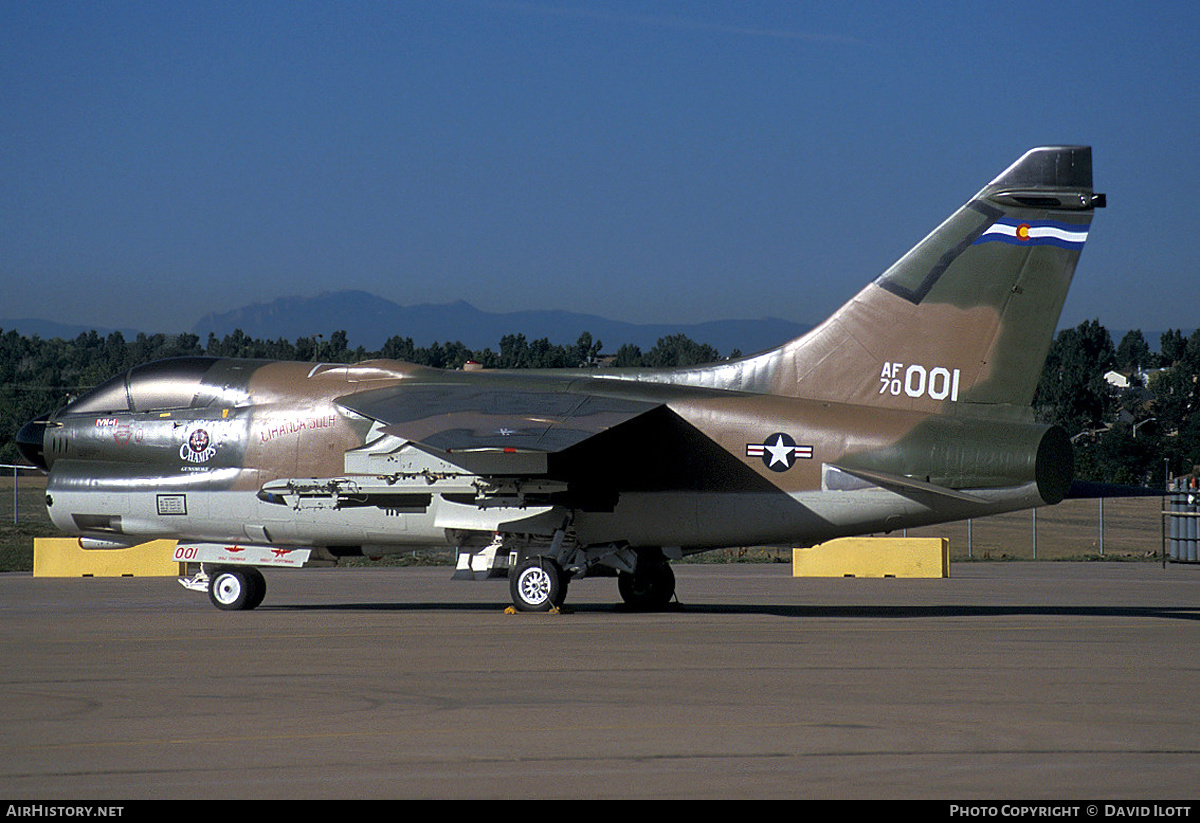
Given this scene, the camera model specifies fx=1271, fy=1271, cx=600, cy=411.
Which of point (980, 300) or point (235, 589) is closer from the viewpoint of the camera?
point (980, 300)

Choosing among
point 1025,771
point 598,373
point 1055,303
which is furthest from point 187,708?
point 1055,303

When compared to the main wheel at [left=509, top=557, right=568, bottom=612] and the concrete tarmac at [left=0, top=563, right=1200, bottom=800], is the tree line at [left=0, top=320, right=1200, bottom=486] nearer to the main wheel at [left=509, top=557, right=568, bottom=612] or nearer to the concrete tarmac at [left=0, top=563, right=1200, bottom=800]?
the main wheel at [left=509, top=557, right=568, bottom=612]

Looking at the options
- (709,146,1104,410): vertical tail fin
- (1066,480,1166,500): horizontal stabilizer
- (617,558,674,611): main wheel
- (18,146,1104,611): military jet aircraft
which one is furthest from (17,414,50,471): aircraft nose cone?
(1066,480,1166,500): horizontal stabilizer

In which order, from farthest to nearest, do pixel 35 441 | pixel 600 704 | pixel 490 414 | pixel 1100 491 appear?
pixel 35 441
pixel 1100 491
pixel 490 414
pixel 600 704

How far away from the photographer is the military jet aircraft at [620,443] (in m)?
17.6

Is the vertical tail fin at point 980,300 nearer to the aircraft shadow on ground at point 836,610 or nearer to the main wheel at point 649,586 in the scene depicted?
the aircraft shadow on ground at point 836,610

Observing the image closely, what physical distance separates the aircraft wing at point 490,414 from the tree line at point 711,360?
4077 cm

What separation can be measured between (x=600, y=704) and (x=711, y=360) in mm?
59683

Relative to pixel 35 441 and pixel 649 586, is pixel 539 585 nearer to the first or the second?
pixel 649 586

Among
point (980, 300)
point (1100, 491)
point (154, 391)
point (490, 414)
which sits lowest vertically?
point (1100, 491)

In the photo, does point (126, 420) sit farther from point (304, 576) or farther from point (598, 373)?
point (304, 576)

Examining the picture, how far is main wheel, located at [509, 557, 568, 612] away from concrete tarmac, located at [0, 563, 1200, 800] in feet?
1.67

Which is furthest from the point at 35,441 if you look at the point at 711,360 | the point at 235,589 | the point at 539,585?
the point at 711,360

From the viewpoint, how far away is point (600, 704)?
1003cm
